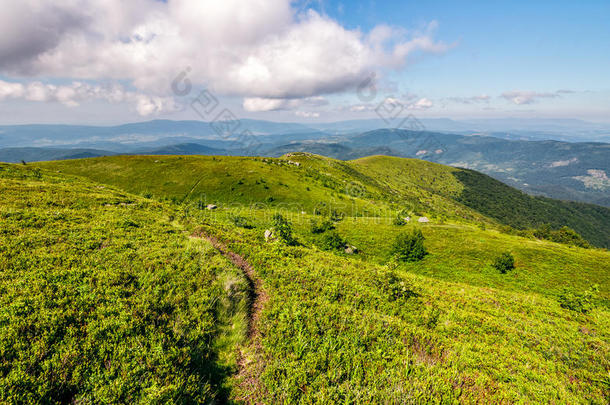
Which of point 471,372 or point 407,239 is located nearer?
point 471,372

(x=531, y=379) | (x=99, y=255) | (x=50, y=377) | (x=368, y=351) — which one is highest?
(x=99, y=255)

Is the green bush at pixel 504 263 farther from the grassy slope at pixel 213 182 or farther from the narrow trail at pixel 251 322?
the grassy slope at pixel 213 182

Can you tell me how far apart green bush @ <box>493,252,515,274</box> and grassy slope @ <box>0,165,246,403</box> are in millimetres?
26919

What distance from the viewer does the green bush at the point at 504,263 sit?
2369 cm

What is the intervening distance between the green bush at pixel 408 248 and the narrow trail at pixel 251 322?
19.0 metres

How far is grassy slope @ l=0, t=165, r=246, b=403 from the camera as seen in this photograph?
490 cm

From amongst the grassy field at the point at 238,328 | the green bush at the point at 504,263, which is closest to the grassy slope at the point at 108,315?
the grassy field at the point at 238,328

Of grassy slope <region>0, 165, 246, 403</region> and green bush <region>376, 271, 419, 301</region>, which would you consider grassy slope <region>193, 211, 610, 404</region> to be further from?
grassy slope <region>0, 165, 246, 403</region>

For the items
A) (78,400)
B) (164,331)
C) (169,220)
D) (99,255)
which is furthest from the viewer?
(169,220)

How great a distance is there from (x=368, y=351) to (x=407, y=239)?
2204 cm

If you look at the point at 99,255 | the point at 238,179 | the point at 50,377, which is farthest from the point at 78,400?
the point at 238,179

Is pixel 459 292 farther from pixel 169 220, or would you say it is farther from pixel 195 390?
pixel 169 220

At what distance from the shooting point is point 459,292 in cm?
1524

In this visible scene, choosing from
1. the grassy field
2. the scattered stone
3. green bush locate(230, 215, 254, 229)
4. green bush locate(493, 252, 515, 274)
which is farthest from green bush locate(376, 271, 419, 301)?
green bush locate(230, 215, 254, 229)
